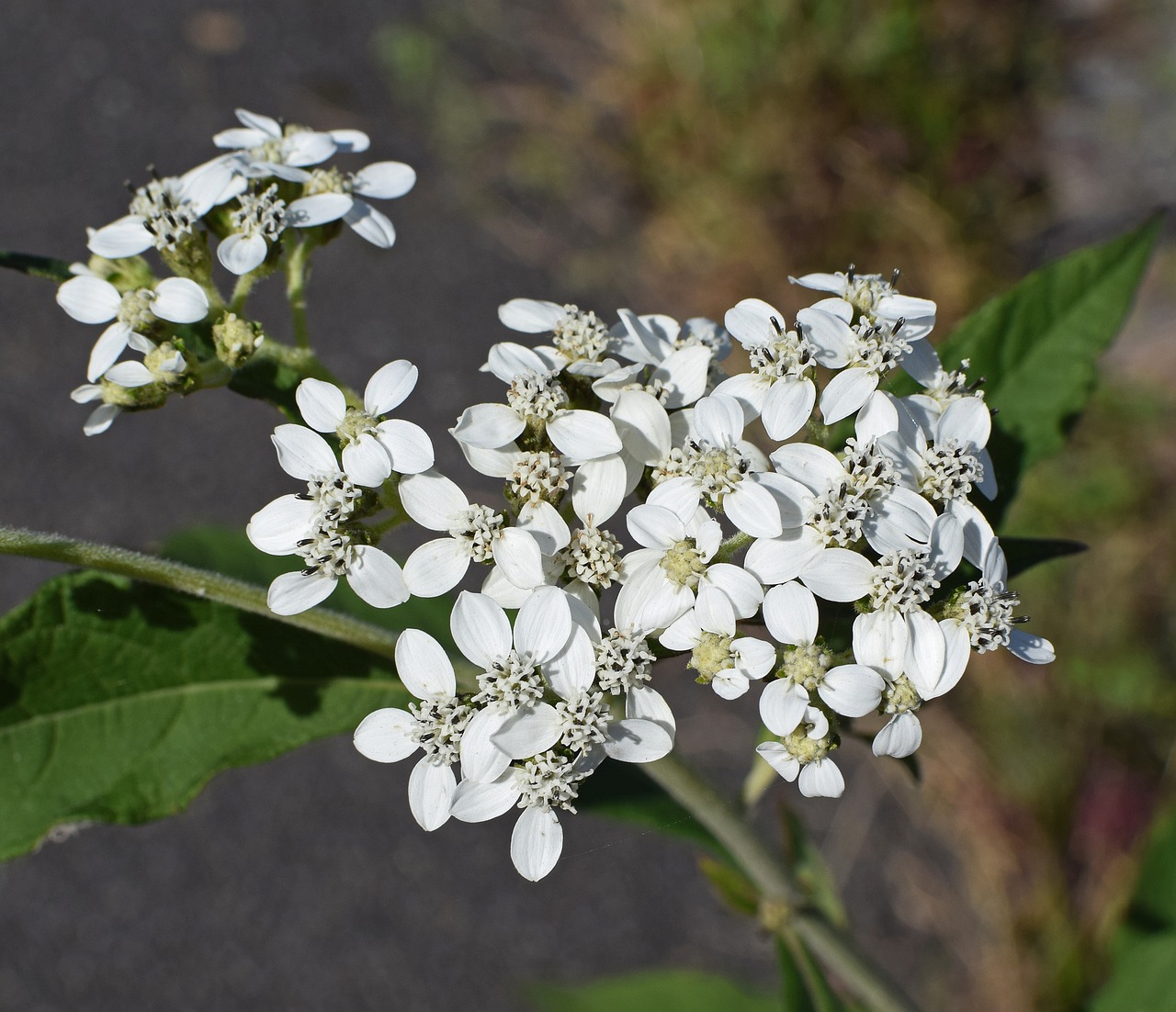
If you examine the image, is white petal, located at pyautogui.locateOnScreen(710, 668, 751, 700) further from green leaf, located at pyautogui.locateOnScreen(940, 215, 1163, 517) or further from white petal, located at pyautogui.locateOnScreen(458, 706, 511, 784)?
green leaf, located at pyautogui.locateOnScreen(940, 215, 1163, 517)

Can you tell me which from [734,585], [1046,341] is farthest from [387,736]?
[1046,341]

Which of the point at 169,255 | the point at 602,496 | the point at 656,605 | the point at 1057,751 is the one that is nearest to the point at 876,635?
the point at 656,605

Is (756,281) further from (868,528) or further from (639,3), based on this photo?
(868,528)

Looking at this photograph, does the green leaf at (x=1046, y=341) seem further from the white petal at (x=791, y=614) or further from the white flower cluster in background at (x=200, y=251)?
the white flower cluster in background at (x=200, y=251)

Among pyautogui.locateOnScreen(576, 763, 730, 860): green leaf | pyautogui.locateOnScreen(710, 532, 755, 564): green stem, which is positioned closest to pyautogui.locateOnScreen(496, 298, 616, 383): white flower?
pyautogui.locateOnScreen(710, 532, 755, 564): green stem

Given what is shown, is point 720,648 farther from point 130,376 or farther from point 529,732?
point 130,376

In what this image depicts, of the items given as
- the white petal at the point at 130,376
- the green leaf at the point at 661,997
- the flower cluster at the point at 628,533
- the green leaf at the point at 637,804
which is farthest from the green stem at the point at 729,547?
the green leaf at the point at 661,997
